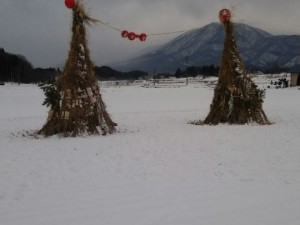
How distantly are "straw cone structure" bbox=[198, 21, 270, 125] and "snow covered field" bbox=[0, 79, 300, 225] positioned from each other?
206 cm

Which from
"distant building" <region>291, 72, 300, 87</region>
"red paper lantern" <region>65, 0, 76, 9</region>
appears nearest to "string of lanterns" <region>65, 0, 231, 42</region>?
"red paper lantern" <region>65, 0, 76, 9</region>

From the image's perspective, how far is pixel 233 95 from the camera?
12836mm

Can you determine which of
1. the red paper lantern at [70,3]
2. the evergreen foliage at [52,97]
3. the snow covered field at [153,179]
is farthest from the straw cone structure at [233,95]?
the red paper lantern at [70,3]

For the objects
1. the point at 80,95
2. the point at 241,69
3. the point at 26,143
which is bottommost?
the point at 26,143

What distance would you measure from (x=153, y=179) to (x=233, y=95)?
7.26 metres

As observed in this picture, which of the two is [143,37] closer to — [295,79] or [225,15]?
[225,15]

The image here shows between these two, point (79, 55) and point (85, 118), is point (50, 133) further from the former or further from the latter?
point (79, 55)

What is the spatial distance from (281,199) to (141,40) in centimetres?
869

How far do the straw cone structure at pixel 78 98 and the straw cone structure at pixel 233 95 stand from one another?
153 inches

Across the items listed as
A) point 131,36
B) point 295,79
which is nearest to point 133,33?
point 131,36

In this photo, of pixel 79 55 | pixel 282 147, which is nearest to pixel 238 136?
pixel 282 147

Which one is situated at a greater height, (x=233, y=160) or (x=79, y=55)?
(x=79, y=55)

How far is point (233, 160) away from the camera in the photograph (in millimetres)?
7449

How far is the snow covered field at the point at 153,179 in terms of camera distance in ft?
15.6
